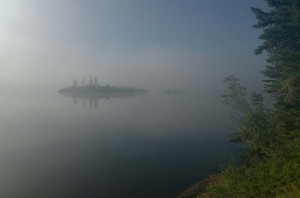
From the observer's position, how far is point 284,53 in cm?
3862

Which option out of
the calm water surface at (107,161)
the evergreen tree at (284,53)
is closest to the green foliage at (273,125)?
the evergreen tree at (284,53)

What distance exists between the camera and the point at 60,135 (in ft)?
274

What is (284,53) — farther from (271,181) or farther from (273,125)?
(271,181)

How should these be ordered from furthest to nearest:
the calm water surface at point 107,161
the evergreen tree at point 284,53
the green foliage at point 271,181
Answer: the calm water surface at point 107,161 → the evergreen tree at point 284,53 → the green foliage at point 271,181

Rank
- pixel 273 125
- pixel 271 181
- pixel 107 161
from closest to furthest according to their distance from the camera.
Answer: pixel 271 181 < pixel 273 125 < pixel 107 161

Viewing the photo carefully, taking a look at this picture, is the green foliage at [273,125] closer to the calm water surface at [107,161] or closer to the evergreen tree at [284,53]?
the evergreen tree at [284,53]

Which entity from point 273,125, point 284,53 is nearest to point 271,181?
point 273,125

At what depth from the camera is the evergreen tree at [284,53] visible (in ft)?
103

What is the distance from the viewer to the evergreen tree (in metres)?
31.4

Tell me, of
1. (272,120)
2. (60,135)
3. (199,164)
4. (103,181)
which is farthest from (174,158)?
(60,135)

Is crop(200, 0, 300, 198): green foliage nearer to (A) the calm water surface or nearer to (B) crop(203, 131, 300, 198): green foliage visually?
(B) crop(203, 131, 300, 198): green foliage

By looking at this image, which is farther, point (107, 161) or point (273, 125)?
point (107, 161)

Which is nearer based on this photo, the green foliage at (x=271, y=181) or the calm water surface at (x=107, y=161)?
the green foliage at (x=271, y=181)

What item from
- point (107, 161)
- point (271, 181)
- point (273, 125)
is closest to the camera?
point (271, 181)
